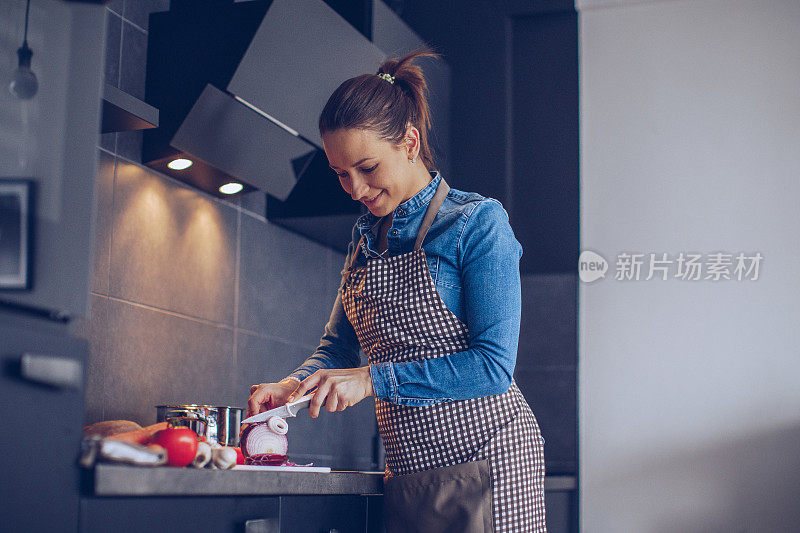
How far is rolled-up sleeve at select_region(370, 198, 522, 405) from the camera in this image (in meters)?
1.24

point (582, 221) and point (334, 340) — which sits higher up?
point (582, 221)

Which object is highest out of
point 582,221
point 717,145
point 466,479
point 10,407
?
point 717,145

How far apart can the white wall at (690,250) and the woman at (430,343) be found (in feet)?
5.60

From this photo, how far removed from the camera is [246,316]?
7.41 feet

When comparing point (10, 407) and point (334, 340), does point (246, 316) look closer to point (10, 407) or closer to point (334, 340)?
point (334, 340)

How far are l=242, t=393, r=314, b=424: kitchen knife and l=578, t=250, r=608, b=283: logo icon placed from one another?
1955 mm

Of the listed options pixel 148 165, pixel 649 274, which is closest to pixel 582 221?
pixel 649 274

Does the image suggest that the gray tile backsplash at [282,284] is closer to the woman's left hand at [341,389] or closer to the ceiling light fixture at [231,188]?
the ceiling light fixture at [231,188]

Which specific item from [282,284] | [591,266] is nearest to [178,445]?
[282,284]

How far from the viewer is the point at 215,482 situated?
0.98 m

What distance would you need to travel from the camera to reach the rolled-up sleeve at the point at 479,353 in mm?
1239

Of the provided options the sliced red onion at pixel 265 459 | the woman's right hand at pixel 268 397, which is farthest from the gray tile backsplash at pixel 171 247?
Answer: the sliced red onion at pixel 265 459

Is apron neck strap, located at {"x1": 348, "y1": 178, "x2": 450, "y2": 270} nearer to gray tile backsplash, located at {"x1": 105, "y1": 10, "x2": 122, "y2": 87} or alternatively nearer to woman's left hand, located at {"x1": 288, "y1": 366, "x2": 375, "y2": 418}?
woman's left hand, located at {"x1": 288, "y1": 366, "x2": 375, "y2": 418}

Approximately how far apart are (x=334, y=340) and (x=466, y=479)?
0.40m
